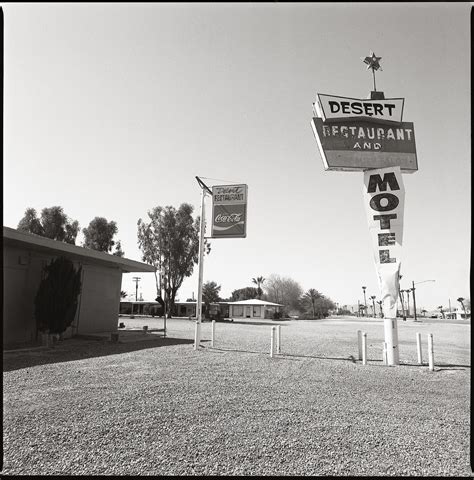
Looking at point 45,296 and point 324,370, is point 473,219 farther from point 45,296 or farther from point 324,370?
point 45,296

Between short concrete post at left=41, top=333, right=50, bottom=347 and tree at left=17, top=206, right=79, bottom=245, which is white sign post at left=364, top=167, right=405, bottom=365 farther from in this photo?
tree at left=17, top=206, right=79, bottom=245

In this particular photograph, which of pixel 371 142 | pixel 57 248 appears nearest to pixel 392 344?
pixel 371 142

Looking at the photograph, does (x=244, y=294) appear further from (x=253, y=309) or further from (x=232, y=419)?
(x=232, y=419)

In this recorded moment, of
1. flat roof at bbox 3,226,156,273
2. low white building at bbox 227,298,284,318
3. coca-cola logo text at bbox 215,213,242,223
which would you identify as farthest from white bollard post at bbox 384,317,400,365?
low white building at bbox 227,298,284,318

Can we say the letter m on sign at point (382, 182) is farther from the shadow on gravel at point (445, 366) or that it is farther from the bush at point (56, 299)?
the bush at point (56, 299)

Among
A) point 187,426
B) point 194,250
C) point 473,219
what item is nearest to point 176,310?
point 194,250

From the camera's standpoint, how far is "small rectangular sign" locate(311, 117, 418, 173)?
11641 mm

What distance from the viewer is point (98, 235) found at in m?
45.1

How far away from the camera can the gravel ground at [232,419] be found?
3.83 meters

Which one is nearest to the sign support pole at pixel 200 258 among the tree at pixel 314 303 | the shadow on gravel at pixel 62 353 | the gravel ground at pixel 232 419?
the shadow on gravel at pixel 62 353

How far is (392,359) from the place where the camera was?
33.8 ft

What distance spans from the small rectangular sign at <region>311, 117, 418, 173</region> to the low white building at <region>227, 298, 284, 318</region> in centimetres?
4911

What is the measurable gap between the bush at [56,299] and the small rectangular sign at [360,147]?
10.2 meters

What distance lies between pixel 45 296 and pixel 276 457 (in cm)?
1167
